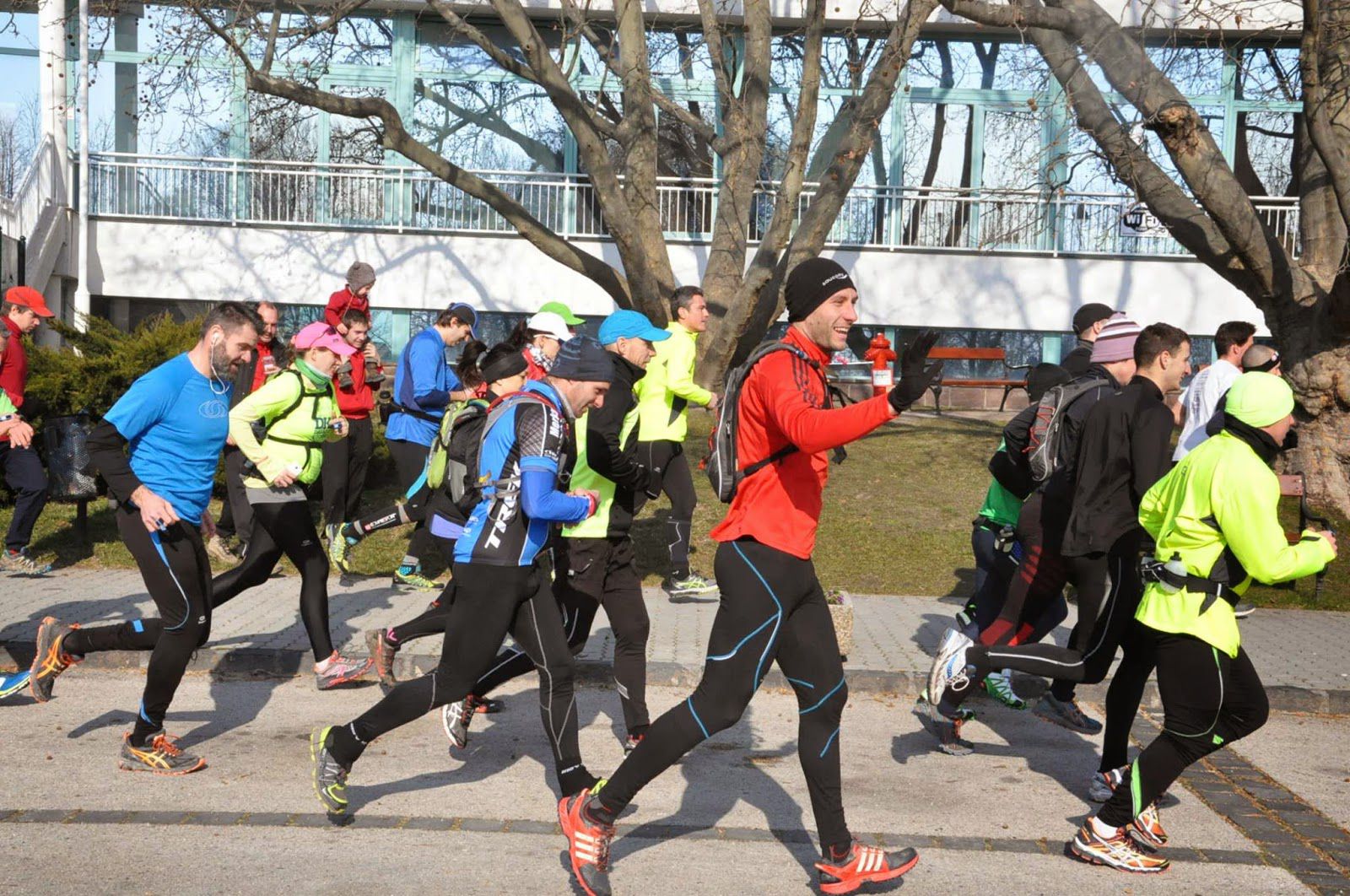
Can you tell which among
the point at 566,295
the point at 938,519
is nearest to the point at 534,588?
the point at 938,519

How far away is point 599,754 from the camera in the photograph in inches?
263

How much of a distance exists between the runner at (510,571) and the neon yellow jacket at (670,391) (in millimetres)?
3830

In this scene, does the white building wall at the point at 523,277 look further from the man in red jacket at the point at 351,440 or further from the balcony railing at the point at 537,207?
the man in red jacket at the point at 351,440

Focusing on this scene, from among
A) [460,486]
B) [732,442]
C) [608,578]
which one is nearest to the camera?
[732,442]

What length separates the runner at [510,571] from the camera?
529 centimetres

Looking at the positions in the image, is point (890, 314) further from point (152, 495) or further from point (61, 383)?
point (152, 495)

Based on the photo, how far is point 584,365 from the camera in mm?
5383

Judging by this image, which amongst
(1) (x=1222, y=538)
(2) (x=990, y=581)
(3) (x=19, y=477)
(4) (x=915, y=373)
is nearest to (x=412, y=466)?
(3) (x=19, y=477)

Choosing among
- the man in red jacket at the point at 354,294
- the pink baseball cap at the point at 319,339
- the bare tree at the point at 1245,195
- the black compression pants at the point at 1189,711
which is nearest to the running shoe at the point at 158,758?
the pink baseball cap at the point at 319,339

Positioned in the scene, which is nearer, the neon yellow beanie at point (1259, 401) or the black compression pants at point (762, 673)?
the black compression pants at point (762, 673)

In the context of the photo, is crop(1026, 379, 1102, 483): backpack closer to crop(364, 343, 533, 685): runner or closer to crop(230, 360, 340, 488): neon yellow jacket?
crop(364, 343, 533, 685): runner

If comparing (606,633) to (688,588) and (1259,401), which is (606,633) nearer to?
(688,588)

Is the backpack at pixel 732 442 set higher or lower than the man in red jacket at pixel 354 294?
lower

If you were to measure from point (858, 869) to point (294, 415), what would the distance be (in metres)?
4.50
